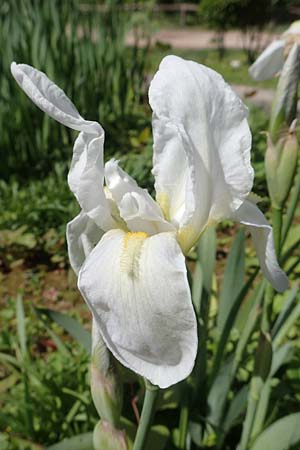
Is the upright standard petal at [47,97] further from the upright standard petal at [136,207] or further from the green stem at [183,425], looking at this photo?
the green stem at [183,425]

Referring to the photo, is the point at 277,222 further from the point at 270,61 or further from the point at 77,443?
the point at 77,443

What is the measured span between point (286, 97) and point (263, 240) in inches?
15.5

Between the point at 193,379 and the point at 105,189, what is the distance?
68cm

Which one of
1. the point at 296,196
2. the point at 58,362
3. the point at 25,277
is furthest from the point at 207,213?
the point at 25,277

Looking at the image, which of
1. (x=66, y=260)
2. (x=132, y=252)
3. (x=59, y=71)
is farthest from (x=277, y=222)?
(x=59, y=71)

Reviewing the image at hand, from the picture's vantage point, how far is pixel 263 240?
2.46 ft

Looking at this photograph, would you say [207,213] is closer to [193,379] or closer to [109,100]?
[193,379]

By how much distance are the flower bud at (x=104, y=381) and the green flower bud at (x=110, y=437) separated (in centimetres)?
3

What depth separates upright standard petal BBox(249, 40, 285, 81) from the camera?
4.23 ft

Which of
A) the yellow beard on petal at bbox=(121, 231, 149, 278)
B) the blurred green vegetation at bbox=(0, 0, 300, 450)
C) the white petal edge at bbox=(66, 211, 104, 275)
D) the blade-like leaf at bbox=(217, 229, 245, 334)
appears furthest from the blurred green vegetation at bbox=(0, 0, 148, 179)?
the yellow beard on petal at bbox=(121, 231, 149, 278)

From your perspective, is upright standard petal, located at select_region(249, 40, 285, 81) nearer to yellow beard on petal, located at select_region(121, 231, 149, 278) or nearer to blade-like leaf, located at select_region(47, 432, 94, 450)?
yellow beard on petal, located at select_region(121, 231, 149, 278)

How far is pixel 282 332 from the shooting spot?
3.99 ft

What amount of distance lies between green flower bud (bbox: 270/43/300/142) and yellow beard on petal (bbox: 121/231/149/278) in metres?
0.44

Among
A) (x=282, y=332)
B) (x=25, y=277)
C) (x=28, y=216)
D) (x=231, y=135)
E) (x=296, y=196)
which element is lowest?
(x=25, y=277)
